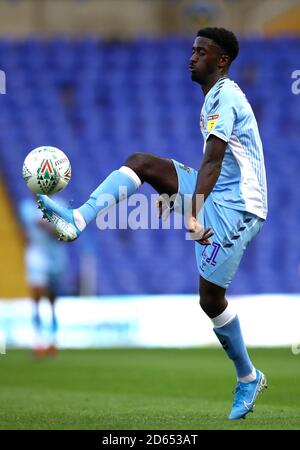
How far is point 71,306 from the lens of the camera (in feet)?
48.6

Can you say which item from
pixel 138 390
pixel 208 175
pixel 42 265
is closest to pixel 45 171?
pixel 208 175

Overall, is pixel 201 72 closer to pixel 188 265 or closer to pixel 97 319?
pixel 97 319

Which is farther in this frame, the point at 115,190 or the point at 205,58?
the point at 205,58

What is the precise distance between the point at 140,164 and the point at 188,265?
1187cm

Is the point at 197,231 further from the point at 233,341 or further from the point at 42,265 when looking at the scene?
the point at 42,265

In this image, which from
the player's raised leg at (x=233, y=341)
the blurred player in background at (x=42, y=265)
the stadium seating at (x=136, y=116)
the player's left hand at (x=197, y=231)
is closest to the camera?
the player's left hand at (x=197, y=231)

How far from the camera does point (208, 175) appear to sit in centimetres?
596

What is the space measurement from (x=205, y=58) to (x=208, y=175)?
847mm

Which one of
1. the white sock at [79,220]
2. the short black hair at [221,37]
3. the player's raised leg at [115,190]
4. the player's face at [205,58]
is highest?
the short black hair at [221,37]

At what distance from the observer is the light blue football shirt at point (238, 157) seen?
242 inches

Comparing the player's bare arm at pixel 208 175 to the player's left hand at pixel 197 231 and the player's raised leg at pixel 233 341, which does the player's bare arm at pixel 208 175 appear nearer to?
the player's left hand at pixel 197 231

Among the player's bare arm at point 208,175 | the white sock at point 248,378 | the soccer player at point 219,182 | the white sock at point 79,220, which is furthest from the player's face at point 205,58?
the white sock at point 248,378

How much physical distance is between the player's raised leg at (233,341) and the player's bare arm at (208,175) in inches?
18.7
